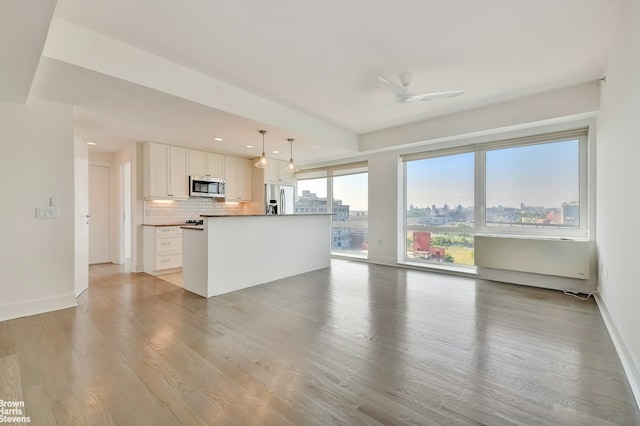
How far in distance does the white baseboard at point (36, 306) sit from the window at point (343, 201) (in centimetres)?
502

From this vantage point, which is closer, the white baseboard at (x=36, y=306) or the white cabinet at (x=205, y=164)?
the white baseboard at (x=36, y=306)

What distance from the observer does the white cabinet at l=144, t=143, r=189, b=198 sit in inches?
203

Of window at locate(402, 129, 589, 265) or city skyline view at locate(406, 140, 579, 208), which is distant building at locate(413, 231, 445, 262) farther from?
city skyline view at locate(406, 140, 579, 208)

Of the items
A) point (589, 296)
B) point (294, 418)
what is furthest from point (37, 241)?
point (589, 296)

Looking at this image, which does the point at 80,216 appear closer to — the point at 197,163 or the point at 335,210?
the point at 197,163

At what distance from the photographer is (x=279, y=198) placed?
22.5 feet

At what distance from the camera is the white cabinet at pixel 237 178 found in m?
6.40

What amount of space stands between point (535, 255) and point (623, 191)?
2.16 m

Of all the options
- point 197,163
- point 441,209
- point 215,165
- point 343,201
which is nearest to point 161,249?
point 197,163

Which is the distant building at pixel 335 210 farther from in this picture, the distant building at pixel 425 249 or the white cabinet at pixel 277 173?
the distant building at pixel 425 249

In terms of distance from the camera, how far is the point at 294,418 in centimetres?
154

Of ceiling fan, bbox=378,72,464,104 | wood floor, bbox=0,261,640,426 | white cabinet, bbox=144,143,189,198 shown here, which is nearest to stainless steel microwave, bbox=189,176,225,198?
white cabinet, bbox=144,143,189,198

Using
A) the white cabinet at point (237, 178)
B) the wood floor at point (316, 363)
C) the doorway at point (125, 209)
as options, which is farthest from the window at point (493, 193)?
the doorway at point (125, 209)

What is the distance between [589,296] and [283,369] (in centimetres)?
421
